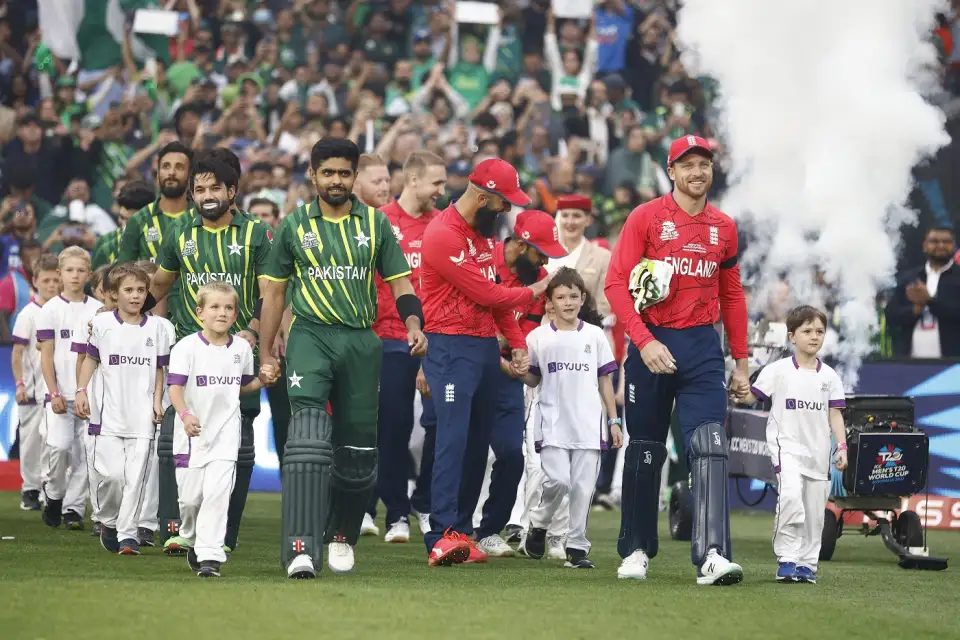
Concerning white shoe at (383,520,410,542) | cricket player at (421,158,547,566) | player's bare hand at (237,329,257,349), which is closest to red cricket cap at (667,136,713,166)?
cricket player at (421,158,547,566)

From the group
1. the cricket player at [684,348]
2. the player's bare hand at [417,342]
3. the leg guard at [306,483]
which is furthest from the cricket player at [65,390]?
the cricket player at [684,348]

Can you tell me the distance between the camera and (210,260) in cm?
921

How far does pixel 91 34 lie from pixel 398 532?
12379 mm

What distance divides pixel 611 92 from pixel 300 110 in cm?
415

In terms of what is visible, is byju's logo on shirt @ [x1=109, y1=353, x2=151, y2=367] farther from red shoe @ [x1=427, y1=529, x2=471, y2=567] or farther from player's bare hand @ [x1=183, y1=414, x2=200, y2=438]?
red shoe @ [x1=427, y1=529, x2=471, y2=567]

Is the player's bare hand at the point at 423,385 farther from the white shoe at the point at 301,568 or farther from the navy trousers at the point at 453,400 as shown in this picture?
the white shoe at the point at 301,568

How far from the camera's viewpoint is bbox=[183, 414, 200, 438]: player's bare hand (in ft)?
26.2

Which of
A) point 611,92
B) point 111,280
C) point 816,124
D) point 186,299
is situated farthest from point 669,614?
point 611,92

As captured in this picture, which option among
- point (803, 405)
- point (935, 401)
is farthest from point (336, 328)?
point (935, 401)

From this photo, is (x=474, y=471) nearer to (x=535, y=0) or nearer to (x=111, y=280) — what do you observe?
(x=111, y=280)

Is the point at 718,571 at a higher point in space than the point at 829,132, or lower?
lower

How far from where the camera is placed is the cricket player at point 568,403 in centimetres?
966

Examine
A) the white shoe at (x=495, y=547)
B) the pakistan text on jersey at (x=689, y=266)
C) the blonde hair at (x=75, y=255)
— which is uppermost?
the blonde hair at (x=75, y=255)

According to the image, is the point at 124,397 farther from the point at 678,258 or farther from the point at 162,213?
the point at 678,258
